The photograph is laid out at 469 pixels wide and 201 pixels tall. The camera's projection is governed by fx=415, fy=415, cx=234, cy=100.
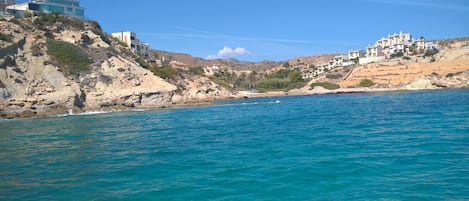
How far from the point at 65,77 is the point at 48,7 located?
86.9 ft

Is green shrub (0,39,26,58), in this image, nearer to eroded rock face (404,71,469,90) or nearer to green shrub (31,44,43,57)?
green shrub (31,44,43,57)

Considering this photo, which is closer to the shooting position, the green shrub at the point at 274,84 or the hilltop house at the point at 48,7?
the hilltop house at the point at 48,7

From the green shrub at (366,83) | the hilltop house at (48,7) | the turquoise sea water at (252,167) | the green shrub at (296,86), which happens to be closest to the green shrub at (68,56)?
the hilltop house at (48,7)

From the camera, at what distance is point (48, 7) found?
73625mm

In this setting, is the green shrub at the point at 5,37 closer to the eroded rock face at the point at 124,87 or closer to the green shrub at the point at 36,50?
the green shrub at the point at 36,50

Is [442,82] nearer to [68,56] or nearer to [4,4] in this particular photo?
[68,56]

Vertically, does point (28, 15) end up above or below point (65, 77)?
above

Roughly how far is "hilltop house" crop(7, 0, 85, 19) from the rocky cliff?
9247 mm

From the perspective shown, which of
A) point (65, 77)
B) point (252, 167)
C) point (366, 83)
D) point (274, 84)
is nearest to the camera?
point (252, 167)

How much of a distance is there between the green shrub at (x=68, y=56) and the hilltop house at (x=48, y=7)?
1691cm

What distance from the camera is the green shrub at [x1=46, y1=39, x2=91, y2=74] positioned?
5594 cm

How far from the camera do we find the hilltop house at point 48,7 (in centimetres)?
7062

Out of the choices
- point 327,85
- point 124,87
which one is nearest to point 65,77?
point 124,87

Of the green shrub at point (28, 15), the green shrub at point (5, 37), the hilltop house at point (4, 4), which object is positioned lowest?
the green shrub at point (5, 37)
